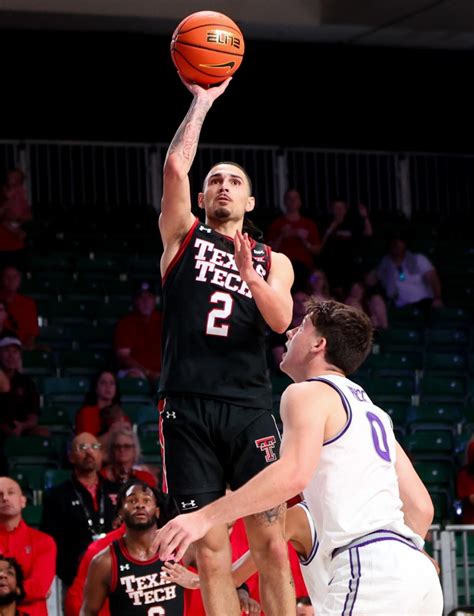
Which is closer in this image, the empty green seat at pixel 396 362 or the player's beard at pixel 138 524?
the player's beard at pixel 138 524

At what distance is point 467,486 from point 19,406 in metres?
4.03

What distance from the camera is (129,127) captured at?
19.4 m

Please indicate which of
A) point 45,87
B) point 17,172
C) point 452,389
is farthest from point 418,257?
point 45,87

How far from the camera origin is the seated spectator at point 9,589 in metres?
8.23

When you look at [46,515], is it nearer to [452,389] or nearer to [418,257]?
[452,389]

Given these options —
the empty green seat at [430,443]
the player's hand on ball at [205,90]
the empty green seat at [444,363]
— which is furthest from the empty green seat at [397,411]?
the player's hand on ball at [205,90]

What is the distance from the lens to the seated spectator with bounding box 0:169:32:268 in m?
14.3

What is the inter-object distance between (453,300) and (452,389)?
106 inches

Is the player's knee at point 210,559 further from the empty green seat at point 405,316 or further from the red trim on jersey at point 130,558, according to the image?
the empty green seat at point 405,316

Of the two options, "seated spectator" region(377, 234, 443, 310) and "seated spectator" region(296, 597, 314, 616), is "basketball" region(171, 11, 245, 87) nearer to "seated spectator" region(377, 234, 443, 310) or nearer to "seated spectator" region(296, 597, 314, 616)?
"seated spectator" region(296, 597, 314, 616)

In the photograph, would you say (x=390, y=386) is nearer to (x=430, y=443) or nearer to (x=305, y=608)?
(x=430, y=443)

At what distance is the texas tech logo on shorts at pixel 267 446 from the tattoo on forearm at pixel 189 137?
132 centimetres

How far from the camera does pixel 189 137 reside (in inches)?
235

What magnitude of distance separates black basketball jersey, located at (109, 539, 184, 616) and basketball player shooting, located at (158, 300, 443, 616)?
3326 mm
